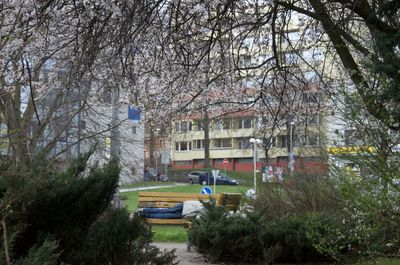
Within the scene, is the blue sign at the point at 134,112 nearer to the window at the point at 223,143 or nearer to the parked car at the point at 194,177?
the parked car at the point at 194,177

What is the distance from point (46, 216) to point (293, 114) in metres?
6.24

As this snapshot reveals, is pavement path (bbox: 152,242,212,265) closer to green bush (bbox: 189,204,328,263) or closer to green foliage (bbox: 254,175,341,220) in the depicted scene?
green bush (bbox: 189,204,328,263)

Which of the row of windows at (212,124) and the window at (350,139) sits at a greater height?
the row of windows at (212,124)

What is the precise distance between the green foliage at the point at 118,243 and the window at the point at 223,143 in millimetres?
70003

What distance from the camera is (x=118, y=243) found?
6.11 metres

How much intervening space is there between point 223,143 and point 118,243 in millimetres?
74123

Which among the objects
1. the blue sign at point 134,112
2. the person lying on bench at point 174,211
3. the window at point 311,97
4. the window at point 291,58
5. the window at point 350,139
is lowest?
the person lying on bench at point 174,211

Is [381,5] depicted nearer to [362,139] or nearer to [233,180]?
[362,139]

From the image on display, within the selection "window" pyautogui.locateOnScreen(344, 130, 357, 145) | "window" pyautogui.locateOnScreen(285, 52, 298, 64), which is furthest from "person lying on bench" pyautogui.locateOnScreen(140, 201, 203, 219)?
"window" pyautogui.locateOnScreen(344, 130, 357, 145)

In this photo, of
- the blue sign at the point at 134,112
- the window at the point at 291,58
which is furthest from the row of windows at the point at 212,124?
the window at the point at 291,58

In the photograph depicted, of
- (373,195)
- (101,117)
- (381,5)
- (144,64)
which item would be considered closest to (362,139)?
(373,195)

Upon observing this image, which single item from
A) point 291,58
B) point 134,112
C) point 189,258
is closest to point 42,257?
point 291,58

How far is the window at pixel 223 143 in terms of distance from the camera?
3063 inches

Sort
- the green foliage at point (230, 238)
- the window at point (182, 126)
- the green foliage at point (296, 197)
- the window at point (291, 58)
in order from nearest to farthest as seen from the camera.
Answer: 1. the window at point (291, 58)
2. the green foliage at point (230, 238)
3. the green foliage at point (296, 197)
4. the window at point (182, 126)
